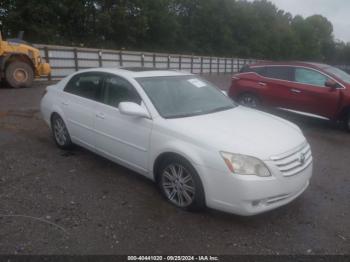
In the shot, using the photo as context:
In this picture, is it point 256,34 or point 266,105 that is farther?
point 256,34

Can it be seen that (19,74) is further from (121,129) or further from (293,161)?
(293,161)

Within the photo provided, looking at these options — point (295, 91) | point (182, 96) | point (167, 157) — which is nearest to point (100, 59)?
point (295, 91)

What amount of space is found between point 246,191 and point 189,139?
2.65ft

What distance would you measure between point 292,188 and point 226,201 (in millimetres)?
736

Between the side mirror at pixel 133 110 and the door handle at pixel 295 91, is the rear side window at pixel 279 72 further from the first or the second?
the side mirror at pixel 133 110

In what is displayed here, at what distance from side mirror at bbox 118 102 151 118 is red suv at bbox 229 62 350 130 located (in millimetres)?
5324

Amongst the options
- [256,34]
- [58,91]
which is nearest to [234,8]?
[256,34]

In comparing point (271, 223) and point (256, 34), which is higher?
point (256, 34)

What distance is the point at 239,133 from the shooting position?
3674mm

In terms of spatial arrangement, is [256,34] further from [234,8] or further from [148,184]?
[148,184]

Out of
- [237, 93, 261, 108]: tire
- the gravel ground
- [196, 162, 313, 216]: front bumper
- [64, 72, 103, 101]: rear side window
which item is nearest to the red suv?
[237, 93, 261, 108]: tire

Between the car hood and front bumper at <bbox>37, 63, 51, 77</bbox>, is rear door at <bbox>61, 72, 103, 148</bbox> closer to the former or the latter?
the car hood

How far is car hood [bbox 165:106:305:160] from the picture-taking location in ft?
11.2

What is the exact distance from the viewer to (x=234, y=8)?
55125 millimetres
